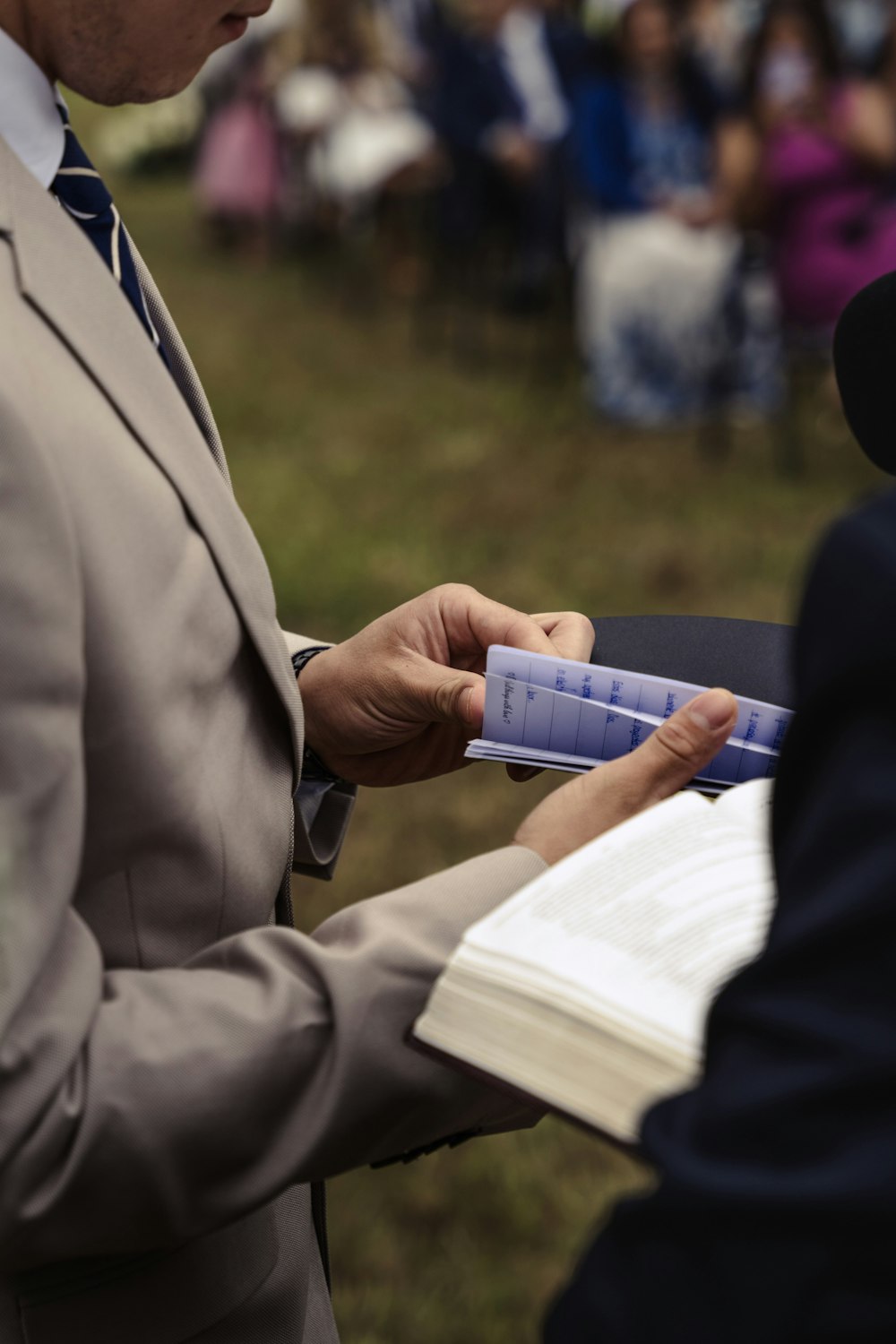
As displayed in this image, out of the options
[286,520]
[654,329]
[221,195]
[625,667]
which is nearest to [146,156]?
[221,195]

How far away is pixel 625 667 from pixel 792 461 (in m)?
4.48

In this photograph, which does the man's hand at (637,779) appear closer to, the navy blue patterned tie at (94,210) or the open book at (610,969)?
the open book at (610,969)

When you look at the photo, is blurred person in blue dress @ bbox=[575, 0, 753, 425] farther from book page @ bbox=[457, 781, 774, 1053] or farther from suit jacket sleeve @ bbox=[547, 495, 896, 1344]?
suit jacket sleeve @ bbox=[547, 495, 896, 1344]

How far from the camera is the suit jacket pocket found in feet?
3.07

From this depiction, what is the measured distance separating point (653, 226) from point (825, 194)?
2.89 ft

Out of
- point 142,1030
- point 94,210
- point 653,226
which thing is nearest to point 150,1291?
point 142,1030

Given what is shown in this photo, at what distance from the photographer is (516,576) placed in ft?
14.3

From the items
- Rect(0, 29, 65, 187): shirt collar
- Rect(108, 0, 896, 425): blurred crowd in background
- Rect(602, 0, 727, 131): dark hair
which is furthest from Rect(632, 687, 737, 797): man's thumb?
Rect(602, 0, 727, 131): dark hair

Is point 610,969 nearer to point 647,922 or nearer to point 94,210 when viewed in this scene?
point 647,922

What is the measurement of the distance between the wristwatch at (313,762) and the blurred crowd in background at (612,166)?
4.20 meters

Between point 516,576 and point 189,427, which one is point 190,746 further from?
point 516,576

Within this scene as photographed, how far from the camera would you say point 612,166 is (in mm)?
5988

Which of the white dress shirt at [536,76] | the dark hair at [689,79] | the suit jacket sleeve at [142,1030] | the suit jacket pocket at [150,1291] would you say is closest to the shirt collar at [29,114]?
the suit jacket sleeve at [142,1030]

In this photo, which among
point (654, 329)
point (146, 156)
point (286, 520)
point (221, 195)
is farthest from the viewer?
point (146, 156)
